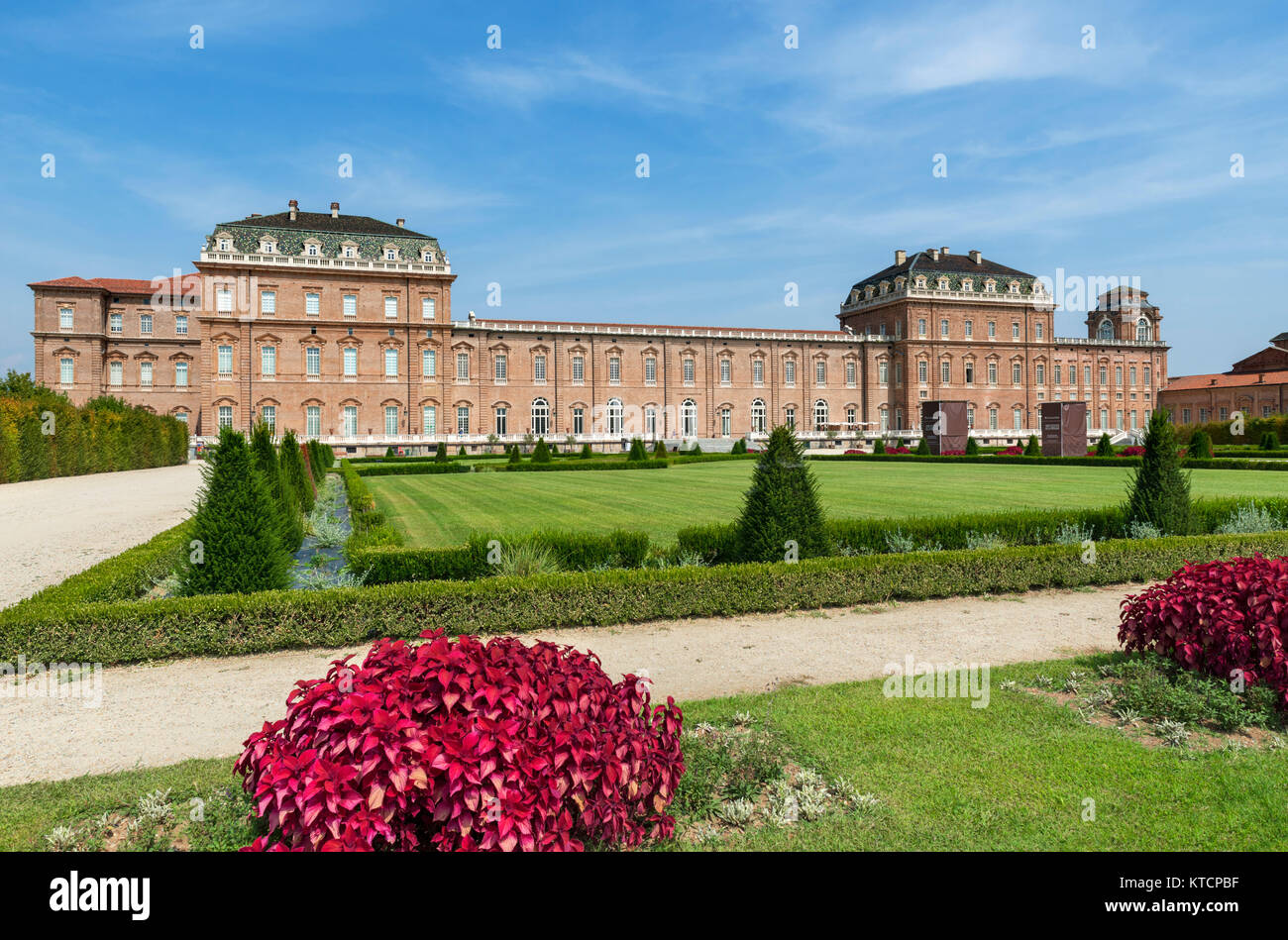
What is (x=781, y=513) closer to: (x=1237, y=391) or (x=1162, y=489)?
(x=1162, y=489)

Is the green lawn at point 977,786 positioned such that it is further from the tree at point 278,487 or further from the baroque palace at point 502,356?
the baroque palace at point 502,356

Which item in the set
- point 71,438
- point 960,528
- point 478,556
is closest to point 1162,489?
point 960,528

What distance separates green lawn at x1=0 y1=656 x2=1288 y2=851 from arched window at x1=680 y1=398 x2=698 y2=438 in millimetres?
53502

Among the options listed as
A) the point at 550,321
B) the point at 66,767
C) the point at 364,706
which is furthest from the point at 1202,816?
the point at 550,321

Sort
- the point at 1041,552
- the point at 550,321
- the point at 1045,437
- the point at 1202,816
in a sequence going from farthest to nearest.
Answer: the point at 550,321 < the point at 1045,437 < the point at 1041,552 < the point at 1202,816

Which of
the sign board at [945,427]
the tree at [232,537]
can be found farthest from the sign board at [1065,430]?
the tree at [232,537]

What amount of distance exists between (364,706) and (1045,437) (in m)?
38.6

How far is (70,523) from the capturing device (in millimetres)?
13328

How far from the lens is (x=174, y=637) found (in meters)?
5.97

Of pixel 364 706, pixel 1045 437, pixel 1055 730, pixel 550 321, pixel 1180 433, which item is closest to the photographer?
pixel 364 706

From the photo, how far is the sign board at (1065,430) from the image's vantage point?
34906 mm

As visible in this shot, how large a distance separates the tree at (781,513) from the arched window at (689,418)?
49.4 m
